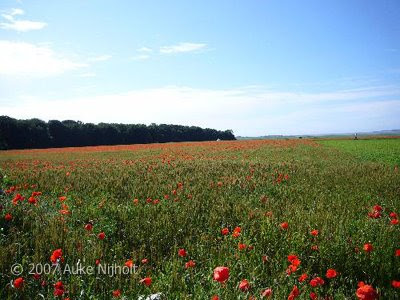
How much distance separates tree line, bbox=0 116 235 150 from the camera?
6106cm

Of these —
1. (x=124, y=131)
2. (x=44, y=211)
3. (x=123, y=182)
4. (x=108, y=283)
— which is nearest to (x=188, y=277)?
(x=108, y=283)

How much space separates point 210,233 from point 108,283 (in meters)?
1.90

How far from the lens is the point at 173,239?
4875 mm

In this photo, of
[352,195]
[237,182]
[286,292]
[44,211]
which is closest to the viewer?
[286,292]

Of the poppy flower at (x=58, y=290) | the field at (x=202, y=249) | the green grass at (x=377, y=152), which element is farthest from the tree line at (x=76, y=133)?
the poppy flower at (x=58, y=290)

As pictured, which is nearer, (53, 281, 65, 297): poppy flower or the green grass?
(53, 281, 65, 297): poppy flower

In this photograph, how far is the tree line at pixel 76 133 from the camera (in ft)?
200

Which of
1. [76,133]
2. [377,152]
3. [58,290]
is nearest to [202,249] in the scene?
[58,290]

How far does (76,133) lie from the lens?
72562 mm

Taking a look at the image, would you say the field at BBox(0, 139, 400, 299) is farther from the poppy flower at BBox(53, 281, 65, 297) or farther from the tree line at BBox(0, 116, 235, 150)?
the tree line at BBox(0, 116, 235, 150)

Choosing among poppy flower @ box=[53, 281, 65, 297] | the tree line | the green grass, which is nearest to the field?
poppy flower @ box=[53, 281, 65, 297]

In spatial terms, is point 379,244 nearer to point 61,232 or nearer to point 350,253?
point 350,253

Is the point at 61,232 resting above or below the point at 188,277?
above

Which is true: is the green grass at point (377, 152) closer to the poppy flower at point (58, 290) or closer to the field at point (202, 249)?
the field at point (202, 249)
